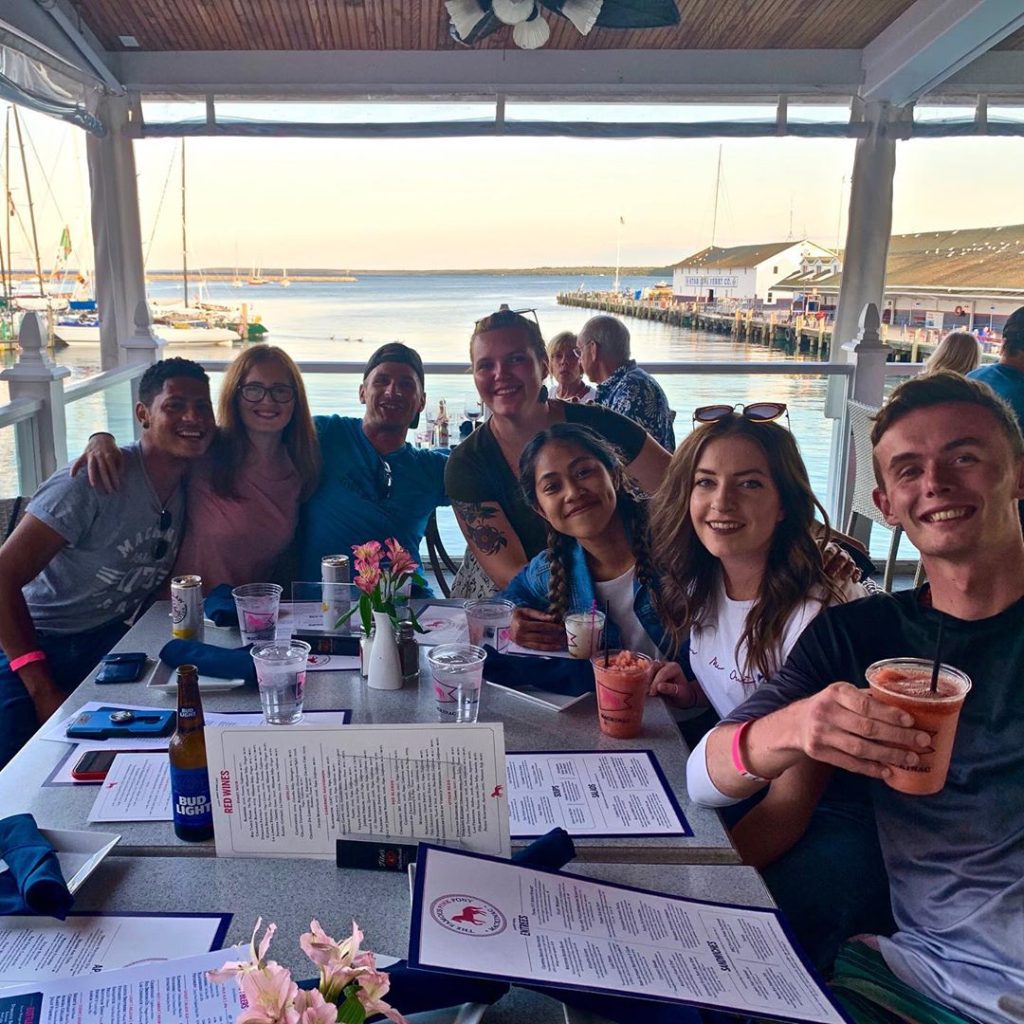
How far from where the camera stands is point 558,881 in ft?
3.65

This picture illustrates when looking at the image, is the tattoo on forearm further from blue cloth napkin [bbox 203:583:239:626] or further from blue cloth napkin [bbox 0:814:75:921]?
blue cloth napkin [bbox 0:814:75:921]

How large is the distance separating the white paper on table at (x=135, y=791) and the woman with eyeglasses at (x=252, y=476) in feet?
3.34

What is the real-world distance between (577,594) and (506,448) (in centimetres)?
74

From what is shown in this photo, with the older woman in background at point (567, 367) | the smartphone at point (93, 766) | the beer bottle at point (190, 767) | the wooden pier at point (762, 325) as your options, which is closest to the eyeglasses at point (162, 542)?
the smartphone at point (93, 766)

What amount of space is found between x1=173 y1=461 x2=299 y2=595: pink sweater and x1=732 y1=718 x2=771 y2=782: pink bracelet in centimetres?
156

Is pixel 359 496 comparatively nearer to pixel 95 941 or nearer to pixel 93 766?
pixel 93 766

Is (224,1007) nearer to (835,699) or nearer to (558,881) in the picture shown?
(558,881)

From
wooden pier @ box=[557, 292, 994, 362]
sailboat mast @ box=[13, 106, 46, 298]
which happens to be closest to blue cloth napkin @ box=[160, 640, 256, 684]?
wooden pier @ box=[557, 292, 994, 362]

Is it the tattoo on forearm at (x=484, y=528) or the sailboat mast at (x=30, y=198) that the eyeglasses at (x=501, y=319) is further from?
the sailboat mast at (x=30, y=198)

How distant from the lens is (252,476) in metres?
2.57

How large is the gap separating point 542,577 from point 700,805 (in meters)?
0.83

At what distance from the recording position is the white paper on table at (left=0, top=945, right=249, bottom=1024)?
89 cm

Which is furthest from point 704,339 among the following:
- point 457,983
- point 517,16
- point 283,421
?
point 457,983

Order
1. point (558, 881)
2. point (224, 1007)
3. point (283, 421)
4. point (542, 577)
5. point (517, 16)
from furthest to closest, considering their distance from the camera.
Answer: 1. point (517, 16)
2. point (283, 421)
3. point (542, 577)
4. point (558, 881)
5. point (224, 1007)
